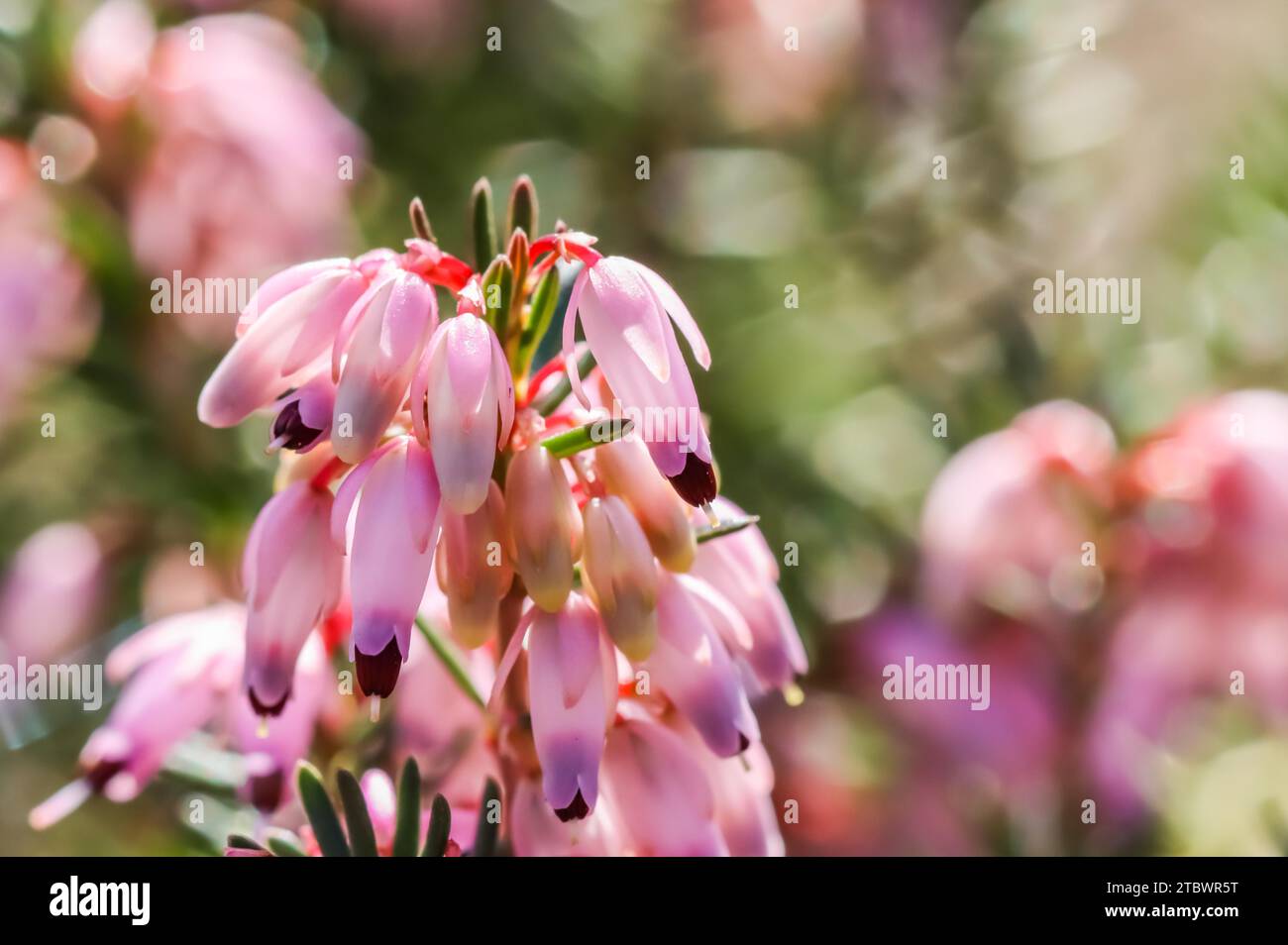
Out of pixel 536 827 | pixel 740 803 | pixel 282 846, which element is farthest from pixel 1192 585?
pixel 282 846

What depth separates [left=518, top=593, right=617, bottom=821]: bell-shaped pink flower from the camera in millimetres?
591

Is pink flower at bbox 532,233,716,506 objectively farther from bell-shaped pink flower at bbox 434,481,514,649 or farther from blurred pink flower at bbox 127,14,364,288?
blurred pink flower at bbox 127,14,364,288

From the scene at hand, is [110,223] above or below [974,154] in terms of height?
below

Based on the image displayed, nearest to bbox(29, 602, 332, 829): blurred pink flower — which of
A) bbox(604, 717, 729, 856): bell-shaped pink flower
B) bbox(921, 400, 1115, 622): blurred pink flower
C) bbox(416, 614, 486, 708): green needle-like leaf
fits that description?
bbox(416, 614, 486, 708): green needle-like leaf

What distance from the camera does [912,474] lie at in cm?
156

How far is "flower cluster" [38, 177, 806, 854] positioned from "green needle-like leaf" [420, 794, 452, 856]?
39mm

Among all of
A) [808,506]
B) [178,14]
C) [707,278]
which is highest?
[178,14]

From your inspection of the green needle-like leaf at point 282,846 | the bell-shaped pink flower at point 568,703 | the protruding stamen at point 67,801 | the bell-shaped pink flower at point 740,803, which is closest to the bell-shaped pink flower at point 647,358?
the bell-shaped pink flower at point 568,703

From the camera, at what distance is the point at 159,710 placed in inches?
30.0

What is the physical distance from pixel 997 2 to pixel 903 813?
107cm

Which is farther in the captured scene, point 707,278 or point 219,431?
point 707,278

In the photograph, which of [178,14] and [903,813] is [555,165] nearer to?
[178,14]

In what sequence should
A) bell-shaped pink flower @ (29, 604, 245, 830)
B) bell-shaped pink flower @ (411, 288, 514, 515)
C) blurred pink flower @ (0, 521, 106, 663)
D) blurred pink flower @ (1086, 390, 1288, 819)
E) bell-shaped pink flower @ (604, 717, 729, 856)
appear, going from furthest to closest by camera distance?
blurred pink flower @ (0, 521, 106, 663) → blurred pink flower @ (1086, 390, 1288, 819) → bell-shaped pink flower @ (29, 604, 245, 830) → bell-shaped pink flower @ (604, 717, 729, 856) → bell-shaped pink flower @ (411, 288, 514, 515)

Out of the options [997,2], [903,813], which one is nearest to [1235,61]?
[997,2]
